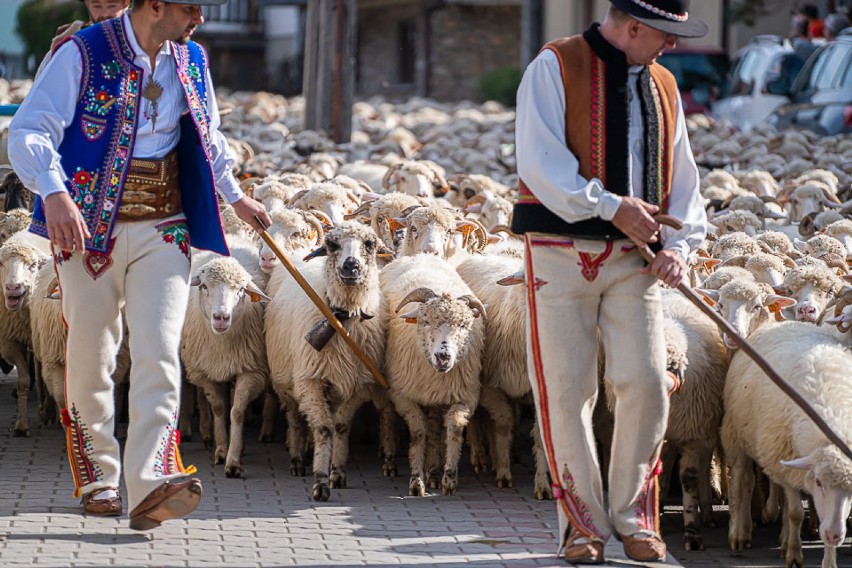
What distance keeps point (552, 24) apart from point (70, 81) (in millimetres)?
38346

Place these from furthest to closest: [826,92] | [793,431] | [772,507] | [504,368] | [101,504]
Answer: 1. [826,92]
2. [504,368]
3. [772,507]
4. [793,431]
5. [101,504]

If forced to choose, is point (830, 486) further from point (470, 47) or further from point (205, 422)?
point (470, 47)

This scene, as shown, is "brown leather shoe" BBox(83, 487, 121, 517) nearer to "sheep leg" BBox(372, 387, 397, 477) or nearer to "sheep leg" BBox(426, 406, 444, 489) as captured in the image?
"sheep leg" BBox(426, 406, 444, 489)

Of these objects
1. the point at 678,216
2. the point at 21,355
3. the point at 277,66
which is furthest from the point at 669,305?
the point at 277,66

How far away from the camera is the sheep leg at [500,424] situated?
728 centimetres

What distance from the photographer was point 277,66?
50.1 metres

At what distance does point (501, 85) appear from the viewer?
3953cm

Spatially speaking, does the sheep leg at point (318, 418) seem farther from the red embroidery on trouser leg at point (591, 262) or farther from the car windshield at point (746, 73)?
the car windshield at point (746, 73)

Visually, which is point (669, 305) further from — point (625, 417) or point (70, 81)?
point (70, 81)

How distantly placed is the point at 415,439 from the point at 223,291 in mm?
1234

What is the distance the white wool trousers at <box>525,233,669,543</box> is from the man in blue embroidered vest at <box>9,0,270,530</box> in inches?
48.1

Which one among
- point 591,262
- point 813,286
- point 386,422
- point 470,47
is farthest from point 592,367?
point 470,47

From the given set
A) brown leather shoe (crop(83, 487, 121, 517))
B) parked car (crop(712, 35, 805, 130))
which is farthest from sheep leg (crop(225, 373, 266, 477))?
parked car (crop(712, 35, 805, 130))

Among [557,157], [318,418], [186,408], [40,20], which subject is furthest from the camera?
[40,20]
